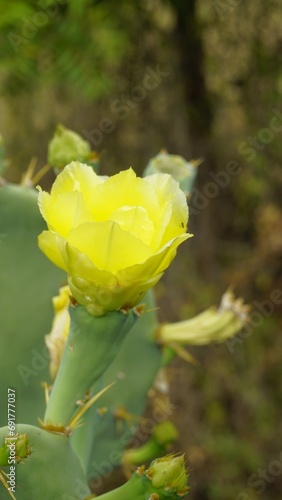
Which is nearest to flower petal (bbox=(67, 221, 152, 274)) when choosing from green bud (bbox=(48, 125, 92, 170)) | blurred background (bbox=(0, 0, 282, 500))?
green bud (bbox=(48, 125, 92, 170))

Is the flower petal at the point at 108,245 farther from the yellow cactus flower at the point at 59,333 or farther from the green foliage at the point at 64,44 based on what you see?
the green foliage at the point at 64,44

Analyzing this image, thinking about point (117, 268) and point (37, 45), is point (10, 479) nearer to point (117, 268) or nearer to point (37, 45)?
point (117, 268)

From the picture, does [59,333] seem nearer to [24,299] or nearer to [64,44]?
[24,299]

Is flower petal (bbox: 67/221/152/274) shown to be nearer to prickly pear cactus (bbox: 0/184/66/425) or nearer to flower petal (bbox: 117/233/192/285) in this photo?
flower petal (bbox: 117/233/192/285)

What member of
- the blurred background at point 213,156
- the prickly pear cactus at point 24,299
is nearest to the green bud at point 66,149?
the prickly pear cactus at point 24,299

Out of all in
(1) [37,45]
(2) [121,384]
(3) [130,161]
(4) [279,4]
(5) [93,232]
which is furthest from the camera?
(3) [130,161]

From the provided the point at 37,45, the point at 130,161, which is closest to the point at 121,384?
the point at 37,45
